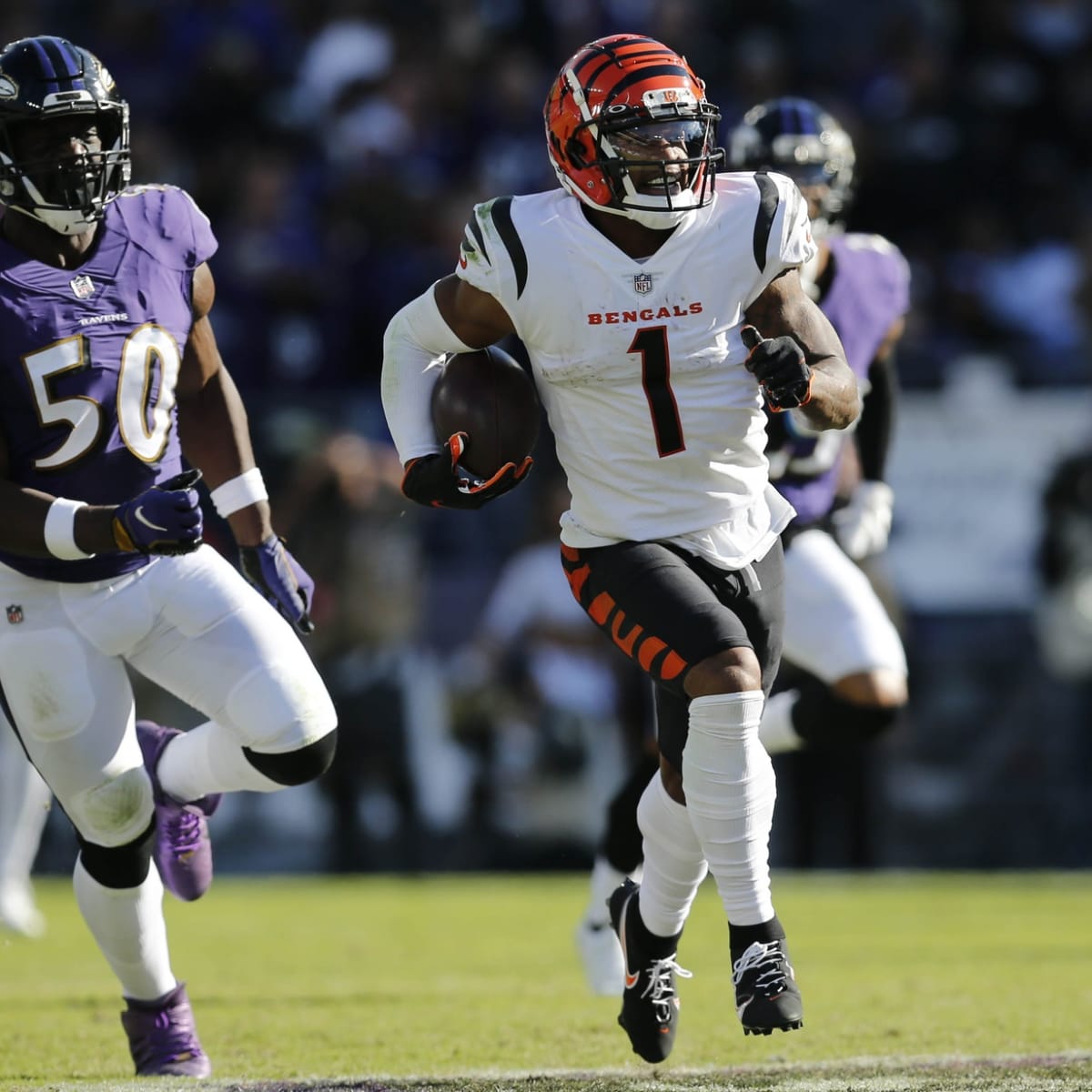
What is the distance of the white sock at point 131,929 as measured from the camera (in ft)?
14.2

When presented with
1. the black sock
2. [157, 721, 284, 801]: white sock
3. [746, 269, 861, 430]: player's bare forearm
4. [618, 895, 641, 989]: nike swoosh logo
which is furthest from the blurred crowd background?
the black sock

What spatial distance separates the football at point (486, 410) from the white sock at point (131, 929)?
118 centimetres

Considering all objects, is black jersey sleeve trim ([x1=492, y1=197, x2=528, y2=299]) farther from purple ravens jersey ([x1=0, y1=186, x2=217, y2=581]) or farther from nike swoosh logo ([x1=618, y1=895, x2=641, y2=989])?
nike swoosh logo ([x1=618, y1=895, x2=641, y2=989])

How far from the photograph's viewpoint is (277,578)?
4527mm

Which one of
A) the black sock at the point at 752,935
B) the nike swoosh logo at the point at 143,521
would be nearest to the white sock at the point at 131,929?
the nike swoosh logo at the point at 143,521

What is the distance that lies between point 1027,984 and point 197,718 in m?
4.41

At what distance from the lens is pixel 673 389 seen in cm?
399

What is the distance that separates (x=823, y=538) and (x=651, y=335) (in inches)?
70.7

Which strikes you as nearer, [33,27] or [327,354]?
[327,354]

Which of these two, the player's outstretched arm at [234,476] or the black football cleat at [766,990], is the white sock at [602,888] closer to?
the player's outstretched arm at [234,476]

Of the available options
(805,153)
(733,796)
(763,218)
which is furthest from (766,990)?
(805,153)

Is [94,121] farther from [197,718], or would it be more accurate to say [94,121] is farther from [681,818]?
[197,718]

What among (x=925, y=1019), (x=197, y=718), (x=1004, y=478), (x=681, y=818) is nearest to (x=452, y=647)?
(x=197, y=718)

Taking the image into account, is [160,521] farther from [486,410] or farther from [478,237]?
[478,237]
